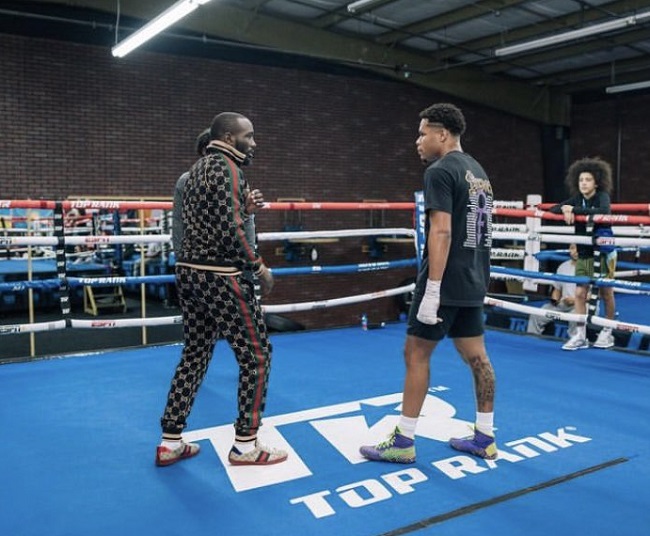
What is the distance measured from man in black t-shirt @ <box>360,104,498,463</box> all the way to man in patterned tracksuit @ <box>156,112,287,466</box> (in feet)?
1.72

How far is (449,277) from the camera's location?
2.35 m

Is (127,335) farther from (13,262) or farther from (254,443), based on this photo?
(254,443)

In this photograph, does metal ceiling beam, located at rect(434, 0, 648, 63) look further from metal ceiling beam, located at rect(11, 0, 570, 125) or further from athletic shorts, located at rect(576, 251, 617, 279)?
athletic shorts, located at rect(576, 251, 617, 279)

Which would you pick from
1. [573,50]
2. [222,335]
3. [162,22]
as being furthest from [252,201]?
[573,50]

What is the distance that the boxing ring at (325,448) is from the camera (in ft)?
6.33

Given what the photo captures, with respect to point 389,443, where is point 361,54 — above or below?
above

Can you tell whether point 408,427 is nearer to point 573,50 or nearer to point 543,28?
point 543,28

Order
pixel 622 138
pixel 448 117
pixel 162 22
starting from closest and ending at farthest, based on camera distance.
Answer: pixel 448 117, pixel 162 22, pixel 622 138

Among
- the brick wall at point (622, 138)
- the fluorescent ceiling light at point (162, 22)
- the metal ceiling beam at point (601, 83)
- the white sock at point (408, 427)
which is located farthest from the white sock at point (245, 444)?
the brick wall at point (622, 138)

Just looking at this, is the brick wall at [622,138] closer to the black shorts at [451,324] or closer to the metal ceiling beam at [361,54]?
the metal ceiling beam at [361,54]

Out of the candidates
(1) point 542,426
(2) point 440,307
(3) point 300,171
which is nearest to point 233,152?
(2) point 440,307

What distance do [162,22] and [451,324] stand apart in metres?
5.75

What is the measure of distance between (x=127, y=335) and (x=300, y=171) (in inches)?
173

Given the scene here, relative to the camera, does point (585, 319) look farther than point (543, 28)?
No
